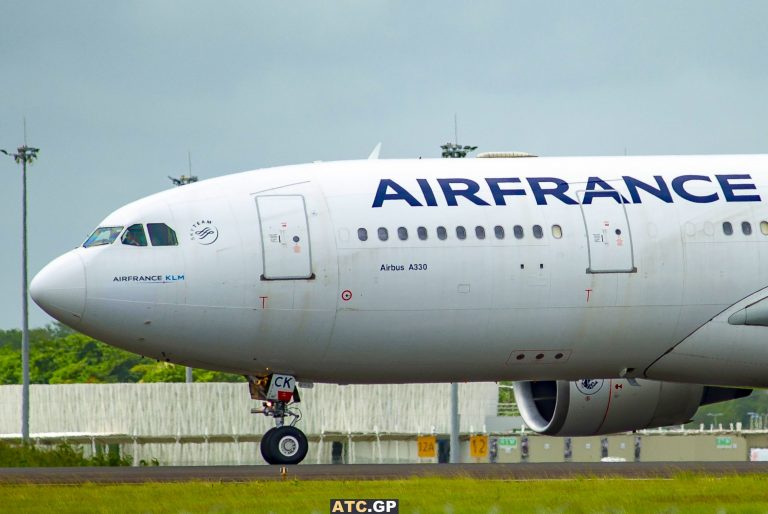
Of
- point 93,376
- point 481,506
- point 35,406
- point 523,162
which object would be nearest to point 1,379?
point 93,376

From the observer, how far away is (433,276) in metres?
24.8

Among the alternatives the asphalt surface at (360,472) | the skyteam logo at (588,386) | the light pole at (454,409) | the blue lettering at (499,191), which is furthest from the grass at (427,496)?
the light pole at (454,409)

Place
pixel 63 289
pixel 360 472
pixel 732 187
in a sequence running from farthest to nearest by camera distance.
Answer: pixel 732 187, pixel 63 289, pixel 360 472

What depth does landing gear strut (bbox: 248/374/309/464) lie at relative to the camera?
24594mm

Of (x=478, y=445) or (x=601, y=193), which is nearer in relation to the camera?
(x=601, y=193)

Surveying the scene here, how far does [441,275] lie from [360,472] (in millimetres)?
3767

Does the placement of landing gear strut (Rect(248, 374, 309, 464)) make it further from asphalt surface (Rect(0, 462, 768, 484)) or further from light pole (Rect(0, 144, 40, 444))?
light pole (Rect(0, 144, 40, 444))

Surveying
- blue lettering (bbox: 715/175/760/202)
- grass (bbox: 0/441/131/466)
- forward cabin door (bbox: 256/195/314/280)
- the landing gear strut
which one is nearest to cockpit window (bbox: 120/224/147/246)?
forward cabin door (bbox: 256/195/314/280)

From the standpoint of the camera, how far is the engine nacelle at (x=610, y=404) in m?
28.1

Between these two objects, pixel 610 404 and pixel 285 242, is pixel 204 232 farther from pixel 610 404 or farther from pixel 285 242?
pixel 610 404

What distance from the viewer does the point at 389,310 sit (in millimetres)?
24688

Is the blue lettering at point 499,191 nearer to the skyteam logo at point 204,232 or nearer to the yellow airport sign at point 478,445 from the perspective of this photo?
the skyteam logo at point 204,232

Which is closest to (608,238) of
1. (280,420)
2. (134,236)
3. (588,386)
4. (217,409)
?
(588,386)

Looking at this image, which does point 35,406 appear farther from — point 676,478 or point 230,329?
point 676,478
